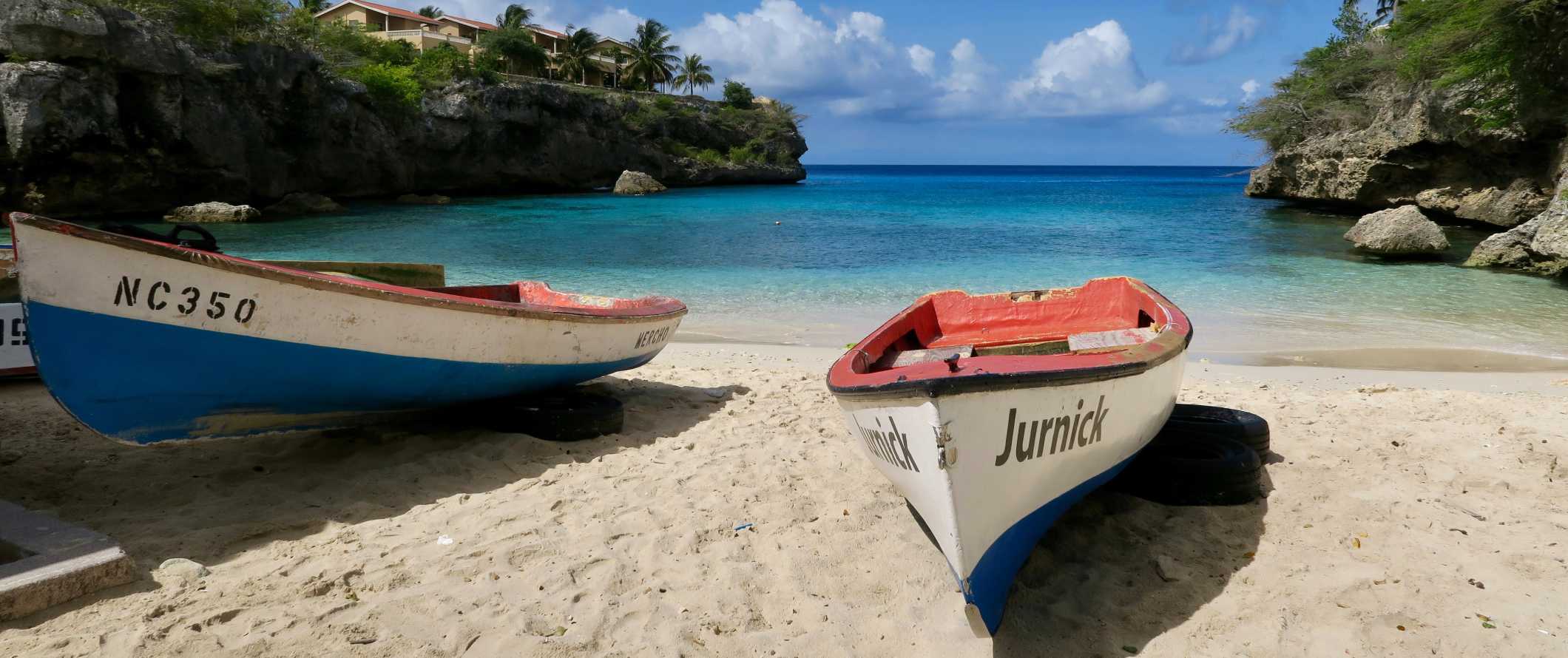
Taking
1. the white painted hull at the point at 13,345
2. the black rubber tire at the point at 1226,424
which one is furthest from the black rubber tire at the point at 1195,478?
the white painted hull at the point at 13,345

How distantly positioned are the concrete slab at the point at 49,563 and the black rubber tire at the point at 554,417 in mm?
2308

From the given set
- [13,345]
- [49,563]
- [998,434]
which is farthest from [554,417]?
[13,345]

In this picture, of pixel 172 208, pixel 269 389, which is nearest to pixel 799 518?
pixel 269 389

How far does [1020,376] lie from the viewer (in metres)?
3.02

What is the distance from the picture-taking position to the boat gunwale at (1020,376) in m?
A: 2.95

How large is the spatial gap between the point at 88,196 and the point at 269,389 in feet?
100.0

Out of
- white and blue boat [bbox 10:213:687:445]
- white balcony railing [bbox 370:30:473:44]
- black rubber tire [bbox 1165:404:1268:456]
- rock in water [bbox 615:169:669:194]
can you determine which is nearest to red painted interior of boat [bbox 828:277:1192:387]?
black rubber tire [bbox 1165:404:1268:456]

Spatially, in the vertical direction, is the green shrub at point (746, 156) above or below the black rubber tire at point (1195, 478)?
above

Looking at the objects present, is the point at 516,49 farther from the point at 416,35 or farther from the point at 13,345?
the point at 13,345

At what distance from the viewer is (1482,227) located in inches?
965

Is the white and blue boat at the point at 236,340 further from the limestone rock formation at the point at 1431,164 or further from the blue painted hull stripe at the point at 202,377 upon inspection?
the limestone rock formation at the point at 1431,164

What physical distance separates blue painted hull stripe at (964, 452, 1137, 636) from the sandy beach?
0.17m

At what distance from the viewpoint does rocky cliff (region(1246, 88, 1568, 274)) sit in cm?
1631

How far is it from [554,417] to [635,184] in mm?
45404
